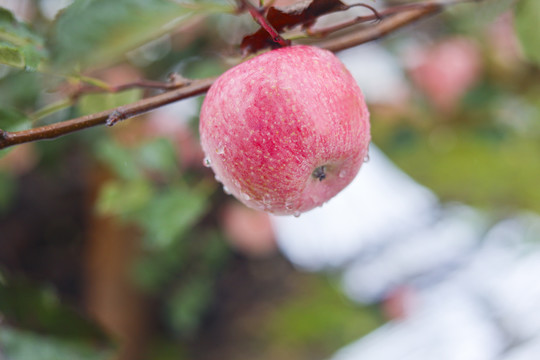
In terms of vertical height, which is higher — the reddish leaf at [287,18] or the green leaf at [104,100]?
the reddish leaf at [287,18]

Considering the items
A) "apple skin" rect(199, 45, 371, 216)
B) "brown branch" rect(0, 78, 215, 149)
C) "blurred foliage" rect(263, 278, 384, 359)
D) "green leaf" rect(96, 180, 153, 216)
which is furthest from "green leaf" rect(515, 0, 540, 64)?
"blurred foliage" rect(263, 278, 384, 359)

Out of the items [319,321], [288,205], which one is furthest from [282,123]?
[319,321]

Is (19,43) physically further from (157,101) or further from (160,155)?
(160,155)

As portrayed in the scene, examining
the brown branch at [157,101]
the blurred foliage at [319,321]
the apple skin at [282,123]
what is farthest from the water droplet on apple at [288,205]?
the blurred foliage at [319,321]

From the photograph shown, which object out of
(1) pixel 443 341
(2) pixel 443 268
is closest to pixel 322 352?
(1) pixel 443 341

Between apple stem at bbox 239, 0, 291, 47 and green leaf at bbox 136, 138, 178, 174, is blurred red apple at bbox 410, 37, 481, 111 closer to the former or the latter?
green leaf at bbox 136, 138, 178, 174

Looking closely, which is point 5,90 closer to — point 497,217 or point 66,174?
point 66,174

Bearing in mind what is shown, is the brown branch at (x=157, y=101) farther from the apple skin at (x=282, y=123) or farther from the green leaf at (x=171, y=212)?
the green leaf at (x=171, y=212)

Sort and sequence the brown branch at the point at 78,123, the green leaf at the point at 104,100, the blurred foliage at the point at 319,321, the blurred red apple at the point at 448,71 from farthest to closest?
the blurred foliage at the point at 319,321 < the blurred red apple at the point at 448,71 < the green leaf at the point at 104,100 < the brown branch at the point at 78,123
